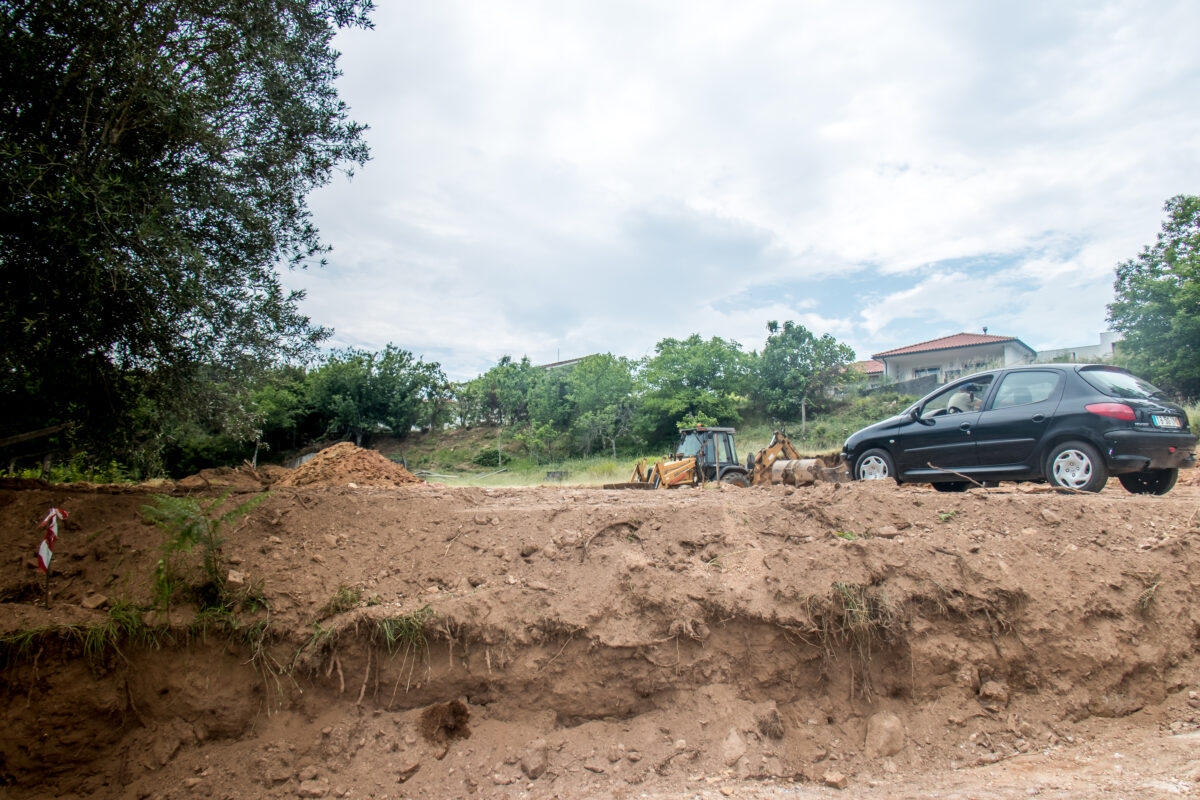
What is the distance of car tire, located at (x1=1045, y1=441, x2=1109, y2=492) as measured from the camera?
6.00m

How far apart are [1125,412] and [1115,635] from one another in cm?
280

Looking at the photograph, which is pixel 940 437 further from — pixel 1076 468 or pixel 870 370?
pixel 870 370

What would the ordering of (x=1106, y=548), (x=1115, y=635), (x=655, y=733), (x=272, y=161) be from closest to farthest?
(x=655, y=733)
(x=1115, y=635)
(x=1106, y=548)
(x=272, y=161)

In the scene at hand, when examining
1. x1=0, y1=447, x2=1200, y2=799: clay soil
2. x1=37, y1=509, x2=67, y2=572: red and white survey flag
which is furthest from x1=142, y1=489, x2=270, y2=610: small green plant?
x1=37, y1=509, x2=67, y2=572: red and white survey flag

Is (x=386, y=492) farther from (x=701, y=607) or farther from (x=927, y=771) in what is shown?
(x=927, y=771)

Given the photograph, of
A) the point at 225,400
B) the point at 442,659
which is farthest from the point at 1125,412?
the point at 225,400

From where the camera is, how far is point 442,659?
415cm

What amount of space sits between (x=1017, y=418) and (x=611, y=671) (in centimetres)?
550

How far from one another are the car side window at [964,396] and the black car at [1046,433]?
0.01 m

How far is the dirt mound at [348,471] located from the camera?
29.6ft

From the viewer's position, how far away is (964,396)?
24.3ft

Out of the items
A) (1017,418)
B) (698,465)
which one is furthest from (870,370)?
(1017,418)

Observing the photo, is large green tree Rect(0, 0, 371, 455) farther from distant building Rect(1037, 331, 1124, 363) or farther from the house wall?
distant building Rect(1037, 331, 1124, 363)

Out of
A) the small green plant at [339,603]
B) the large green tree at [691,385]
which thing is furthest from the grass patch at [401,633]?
the large green tree at [691,385]
